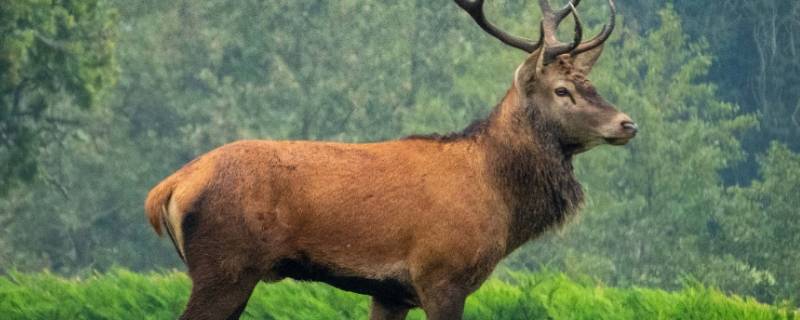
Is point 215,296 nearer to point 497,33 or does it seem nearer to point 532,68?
point 532,68

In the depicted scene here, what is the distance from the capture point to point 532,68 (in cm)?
1160

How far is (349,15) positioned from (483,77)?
186 inches

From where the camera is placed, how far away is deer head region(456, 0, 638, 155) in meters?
11.4

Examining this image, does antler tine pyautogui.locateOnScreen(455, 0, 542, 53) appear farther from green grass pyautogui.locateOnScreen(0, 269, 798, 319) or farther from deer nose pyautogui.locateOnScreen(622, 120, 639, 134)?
green grass pyautogui.locateOnScreen(0, 269, 798, 319)

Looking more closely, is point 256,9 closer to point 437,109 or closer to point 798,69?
point 437,109

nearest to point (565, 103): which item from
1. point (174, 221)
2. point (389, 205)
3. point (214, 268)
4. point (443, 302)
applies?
point (389, 205)

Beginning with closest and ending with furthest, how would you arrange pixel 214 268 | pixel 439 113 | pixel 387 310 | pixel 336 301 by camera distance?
1. pixel 214 268
2. pixel 387 310
3. pixel 336 301
4. pixel 439 113

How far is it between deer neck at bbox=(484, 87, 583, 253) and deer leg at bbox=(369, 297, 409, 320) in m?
0.76

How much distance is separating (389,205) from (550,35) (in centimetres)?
172

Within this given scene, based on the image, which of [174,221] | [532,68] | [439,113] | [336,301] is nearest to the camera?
[174,221]

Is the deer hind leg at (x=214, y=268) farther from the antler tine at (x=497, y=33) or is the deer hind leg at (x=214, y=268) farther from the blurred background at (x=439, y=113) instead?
the blurred background at (x=439, y=113)

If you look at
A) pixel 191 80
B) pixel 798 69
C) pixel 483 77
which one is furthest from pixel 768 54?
pixel 191 80

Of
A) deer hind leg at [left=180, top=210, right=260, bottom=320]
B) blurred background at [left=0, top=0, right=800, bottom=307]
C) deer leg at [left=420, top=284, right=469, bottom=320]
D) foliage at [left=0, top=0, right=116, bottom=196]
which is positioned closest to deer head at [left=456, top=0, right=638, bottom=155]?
deer leg at [left=420, top=284, right=469, bottom=320]

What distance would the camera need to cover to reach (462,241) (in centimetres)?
1107
